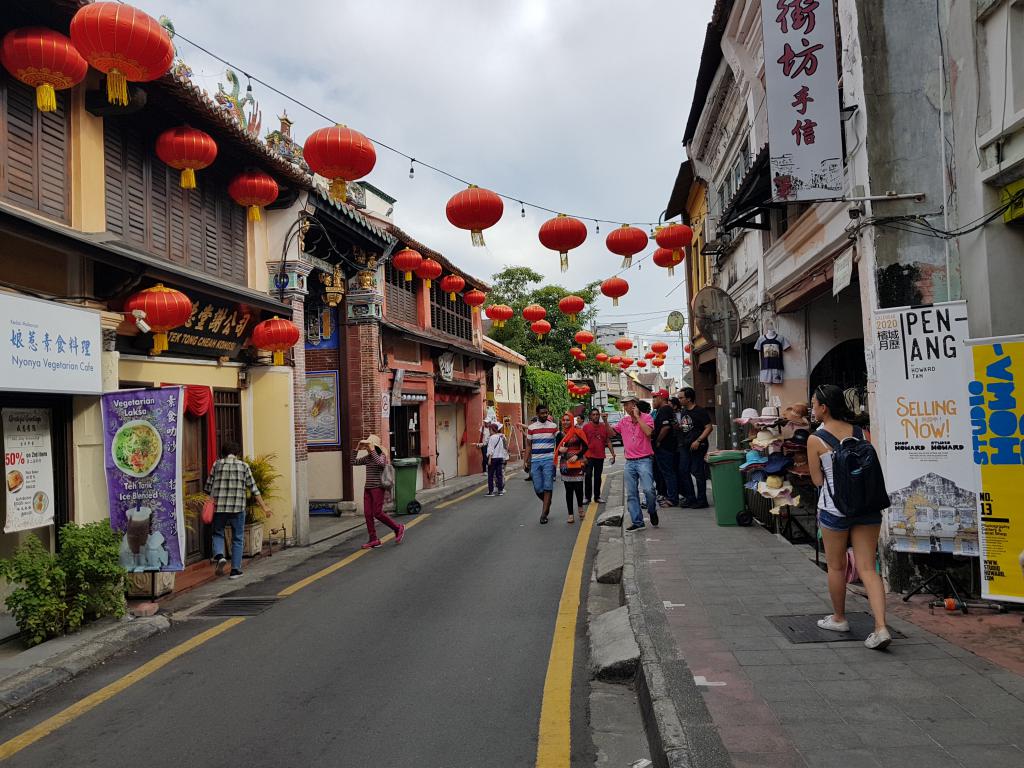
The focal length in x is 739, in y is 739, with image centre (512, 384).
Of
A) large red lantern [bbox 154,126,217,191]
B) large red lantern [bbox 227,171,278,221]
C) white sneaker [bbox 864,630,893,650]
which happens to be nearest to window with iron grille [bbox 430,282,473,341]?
large red lantern [bbox 227,171,278,221]

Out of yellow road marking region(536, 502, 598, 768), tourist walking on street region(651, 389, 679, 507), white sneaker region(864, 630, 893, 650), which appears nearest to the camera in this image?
yellow road marking region(536, 502, 598, 768)

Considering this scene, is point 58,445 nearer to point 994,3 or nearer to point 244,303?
point 244,303

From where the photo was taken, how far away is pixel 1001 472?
562cm

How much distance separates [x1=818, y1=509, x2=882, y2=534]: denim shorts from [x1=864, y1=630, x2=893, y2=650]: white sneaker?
2.32 feet

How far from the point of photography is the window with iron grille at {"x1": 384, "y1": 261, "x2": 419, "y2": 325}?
19.3 meters

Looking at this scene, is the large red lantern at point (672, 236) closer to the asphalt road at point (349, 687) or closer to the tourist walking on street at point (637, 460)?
the tourist walking on street at point (637, 460)

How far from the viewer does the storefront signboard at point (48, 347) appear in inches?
237

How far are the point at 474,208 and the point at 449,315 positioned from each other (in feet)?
55.4

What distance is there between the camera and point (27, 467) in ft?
22.3

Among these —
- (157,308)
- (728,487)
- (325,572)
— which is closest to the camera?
(157,308)

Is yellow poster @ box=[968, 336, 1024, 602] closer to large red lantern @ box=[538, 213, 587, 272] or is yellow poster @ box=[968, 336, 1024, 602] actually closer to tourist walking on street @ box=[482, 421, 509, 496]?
large red lantern @ box=[538, 213, 587, 272]

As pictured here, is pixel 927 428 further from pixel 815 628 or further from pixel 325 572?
pixel 325 572

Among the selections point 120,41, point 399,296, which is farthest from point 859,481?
point 399,296

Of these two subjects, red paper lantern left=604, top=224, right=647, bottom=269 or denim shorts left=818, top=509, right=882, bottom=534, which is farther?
red paper lantern left=604, top=224, right=647, bottom=269
